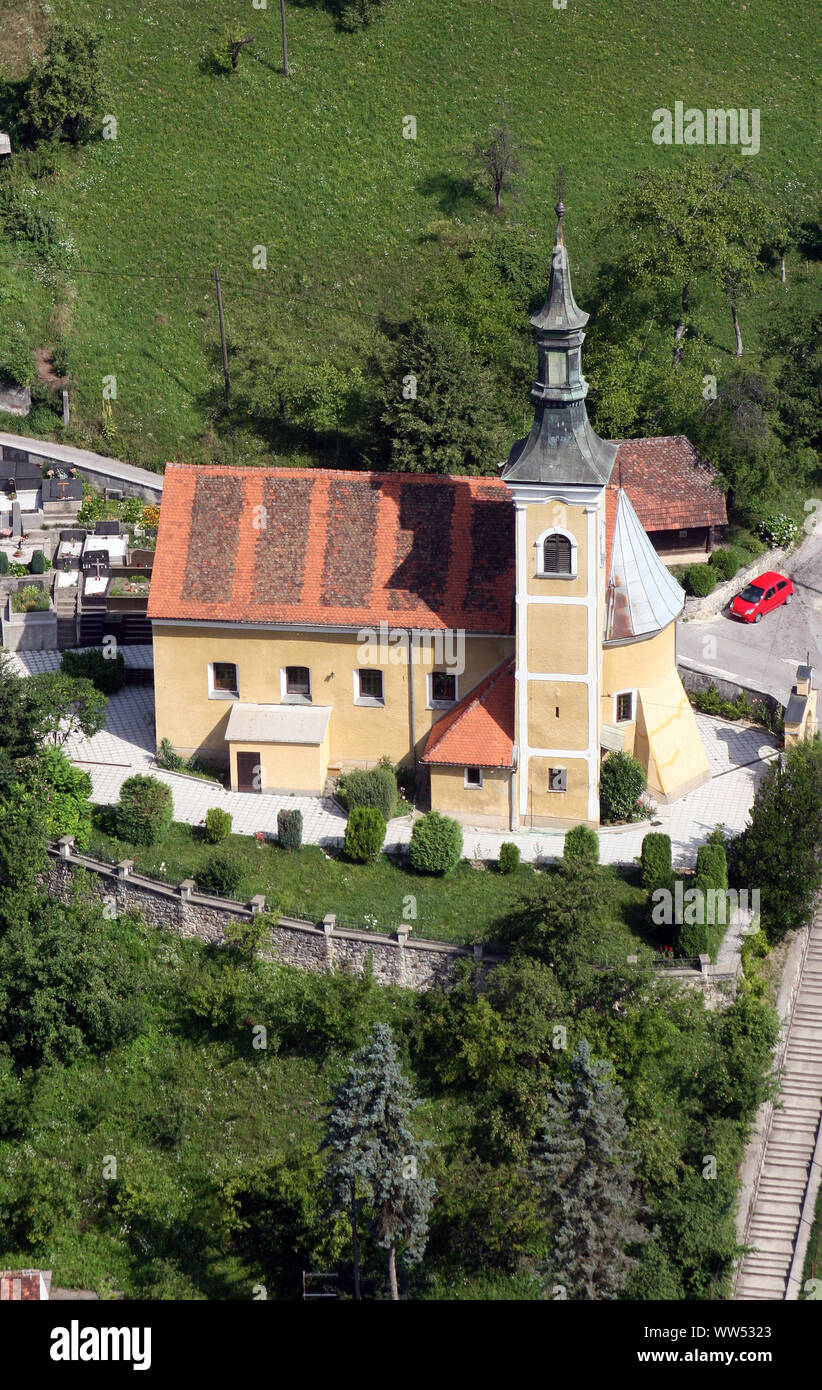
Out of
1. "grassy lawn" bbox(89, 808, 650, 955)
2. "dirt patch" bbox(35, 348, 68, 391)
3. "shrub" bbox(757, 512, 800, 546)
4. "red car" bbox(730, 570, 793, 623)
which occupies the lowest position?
"grassy lawn" bbox(89, 808, 650, 955)

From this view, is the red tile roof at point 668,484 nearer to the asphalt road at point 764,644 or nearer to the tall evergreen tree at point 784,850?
the asphalt road at point 764,644

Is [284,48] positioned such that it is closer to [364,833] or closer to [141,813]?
[141,813]

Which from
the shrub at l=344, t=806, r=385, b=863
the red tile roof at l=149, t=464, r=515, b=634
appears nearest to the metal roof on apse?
the red tile roof at l=149, t=464, r=515, b=634

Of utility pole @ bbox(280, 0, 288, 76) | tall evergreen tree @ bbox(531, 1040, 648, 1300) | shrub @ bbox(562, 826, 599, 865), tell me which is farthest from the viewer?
utility pole @ bbox(280, 0, 288, 76)

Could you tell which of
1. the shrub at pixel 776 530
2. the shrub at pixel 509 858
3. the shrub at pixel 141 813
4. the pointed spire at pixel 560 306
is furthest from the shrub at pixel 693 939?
the shrub at pixel 776 530

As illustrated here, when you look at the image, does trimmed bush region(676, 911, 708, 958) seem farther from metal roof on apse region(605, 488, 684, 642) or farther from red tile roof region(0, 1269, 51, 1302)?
red tile roof region(0, 1269, 51, 1302)

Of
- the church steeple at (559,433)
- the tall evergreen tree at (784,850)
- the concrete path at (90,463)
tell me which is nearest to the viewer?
the church steeple at (559,433)
